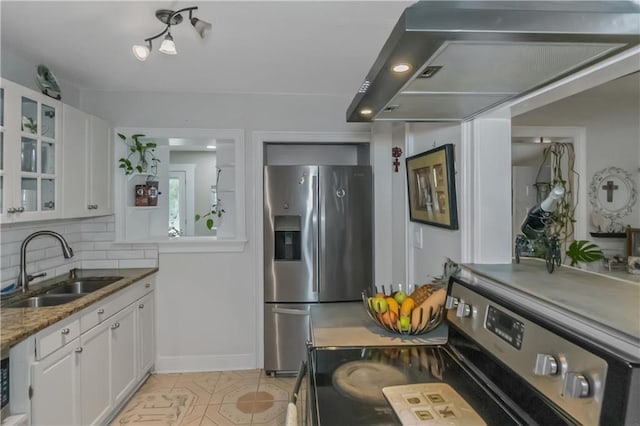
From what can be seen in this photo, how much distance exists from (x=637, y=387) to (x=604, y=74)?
32.4 inches

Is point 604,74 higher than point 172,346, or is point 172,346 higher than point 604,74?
point 604,74

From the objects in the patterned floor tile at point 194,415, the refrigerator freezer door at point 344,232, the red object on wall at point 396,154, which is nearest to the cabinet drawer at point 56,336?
the patterned floor tile at point 194,415

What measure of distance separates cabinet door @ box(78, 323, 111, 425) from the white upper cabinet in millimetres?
843

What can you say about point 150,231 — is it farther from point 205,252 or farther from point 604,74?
point 604,74

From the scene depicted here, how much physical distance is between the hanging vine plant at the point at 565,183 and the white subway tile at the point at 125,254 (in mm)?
3367

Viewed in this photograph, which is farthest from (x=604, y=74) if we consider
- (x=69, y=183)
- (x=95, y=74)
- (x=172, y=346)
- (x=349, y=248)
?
(x=172, y=346)

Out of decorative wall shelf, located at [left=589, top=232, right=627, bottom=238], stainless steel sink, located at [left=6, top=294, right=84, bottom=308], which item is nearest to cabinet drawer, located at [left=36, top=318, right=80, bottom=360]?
stainless steel sink, located at [left=6, top=294, right=84, bottom=308]

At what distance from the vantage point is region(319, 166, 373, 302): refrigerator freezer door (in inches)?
126

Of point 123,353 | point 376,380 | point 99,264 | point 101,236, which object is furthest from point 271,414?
point 101,236

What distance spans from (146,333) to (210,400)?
29.8 inches

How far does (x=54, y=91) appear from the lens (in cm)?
247

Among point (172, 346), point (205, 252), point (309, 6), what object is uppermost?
point (309, 6)

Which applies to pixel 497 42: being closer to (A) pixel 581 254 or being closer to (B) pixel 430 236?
(B) pixel 430 236

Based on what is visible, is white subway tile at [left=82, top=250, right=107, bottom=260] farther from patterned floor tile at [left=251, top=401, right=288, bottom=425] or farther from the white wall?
the white wall
